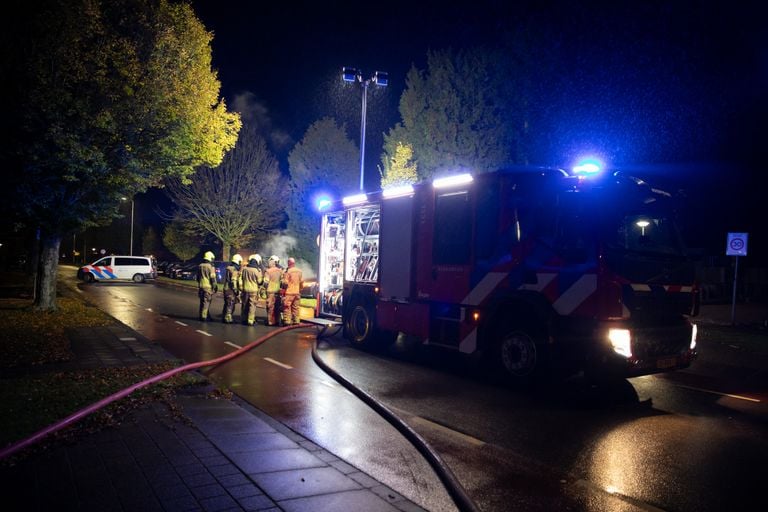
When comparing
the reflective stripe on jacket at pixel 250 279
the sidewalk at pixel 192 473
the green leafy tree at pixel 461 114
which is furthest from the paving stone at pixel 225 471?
the green leafy tree at pixel 461 114

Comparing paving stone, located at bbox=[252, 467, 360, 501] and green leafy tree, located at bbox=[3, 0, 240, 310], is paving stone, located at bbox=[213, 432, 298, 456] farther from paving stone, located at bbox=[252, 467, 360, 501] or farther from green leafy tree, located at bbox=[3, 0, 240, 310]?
green leafy tree, located at bbox=[3, 0, 240, 310]

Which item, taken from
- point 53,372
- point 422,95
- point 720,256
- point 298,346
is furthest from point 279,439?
point 720,256

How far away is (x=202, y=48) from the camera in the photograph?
46.2 ft

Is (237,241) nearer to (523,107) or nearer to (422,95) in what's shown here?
(422,95)

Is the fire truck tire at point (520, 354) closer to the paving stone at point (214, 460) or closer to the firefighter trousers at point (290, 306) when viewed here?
the paving stone at point (214, 460)

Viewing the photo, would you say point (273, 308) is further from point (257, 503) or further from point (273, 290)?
point (257, 503)

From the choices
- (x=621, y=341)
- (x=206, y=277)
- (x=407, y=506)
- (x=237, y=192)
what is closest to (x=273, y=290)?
(x=206, y=277)

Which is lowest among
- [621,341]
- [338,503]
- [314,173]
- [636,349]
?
[338,503]

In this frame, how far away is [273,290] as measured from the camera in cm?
1358

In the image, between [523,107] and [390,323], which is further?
[523,107]

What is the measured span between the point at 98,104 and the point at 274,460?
11389 mm

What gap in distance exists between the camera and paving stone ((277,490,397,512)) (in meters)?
3.47

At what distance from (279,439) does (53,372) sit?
13.4ft

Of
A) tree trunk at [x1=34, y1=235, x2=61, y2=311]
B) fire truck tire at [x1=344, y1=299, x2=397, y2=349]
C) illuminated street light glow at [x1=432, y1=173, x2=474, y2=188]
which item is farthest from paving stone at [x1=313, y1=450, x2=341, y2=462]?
tree trunk at [x1=34, y1=235, x2=61, y2=311]
